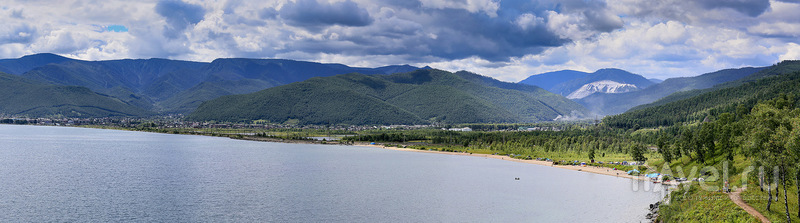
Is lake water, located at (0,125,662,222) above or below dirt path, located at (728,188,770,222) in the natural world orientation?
below

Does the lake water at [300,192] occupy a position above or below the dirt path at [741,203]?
below

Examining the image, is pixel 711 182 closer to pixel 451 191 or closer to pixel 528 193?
pixel 528 193

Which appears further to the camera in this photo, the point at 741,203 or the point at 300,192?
the point at 300,192

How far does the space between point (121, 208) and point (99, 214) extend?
3701mm

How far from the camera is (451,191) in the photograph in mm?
76875

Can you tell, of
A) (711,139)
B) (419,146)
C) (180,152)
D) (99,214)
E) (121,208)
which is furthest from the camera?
(419,146)

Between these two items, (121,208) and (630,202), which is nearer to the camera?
(121,208)

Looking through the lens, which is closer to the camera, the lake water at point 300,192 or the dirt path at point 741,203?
the dirt path at point 741,203

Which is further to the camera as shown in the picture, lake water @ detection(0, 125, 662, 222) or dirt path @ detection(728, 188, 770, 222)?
lake water @ detection(0, 125, 662, 222)

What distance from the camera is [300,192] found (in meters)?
73.1

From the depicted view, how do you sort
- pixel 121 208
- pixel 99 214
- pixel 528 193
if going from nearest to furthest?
pixel 99 214 < pixel 121 208 < pixel 528 193

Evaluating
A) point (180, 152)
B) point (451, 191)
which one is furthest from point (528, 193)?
point (180, 152)

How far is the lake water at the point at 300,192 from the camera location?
185 feet

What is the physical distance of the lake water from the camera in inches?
2223
